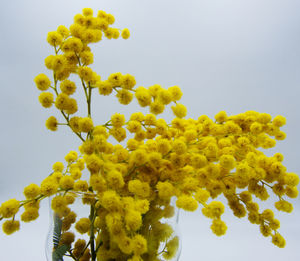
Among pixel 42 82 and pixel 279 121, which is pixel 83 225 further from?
pixel 279 121

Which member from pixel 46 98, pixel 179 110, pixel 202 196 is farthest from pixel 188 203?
pixel 46 98

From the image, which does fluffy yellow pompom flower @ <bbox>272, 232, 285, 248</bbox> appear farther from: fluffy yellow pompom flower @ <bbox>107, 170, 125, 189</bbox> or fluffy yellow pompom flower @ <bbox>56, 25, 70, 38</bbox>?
fluffy yellow pompom flower @ <bbox>56, 25, 70, 38</bbox>

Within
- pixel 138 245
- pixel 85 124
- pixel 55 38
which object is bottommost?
pixel 138 245

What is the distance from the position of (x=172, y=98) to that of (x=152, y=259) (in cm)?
26

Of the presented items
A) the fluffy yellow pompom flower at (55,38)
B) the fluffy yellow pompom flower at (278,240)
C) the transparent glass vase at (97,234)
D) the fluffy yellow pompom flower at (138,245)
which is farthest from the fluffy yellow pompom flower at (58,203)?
the fluffy yellow pompom flower at (278,240)

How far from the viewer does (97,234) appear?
1.73 feet

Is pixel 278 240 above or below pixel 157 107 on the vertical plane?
below

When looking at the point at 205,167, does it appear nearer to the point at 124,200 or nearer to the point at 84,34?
the point at 124,200

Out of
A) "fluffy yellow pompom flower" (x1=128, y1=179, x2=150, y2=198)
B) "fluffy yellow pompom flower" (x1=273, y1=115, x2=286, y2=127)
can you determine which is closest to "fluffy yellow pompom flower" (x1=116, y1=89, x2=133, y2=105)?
"fluffy yellow pompom flower" (x1=128, y1=179, x2=150, y2=198)

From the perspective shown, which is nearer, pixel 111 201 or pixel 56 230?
pixel 111 201

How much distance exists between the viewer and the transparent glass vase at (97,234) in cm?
50

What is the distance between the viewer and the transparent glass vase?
1.64 feet

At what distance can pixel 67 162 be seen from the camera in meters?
0.60

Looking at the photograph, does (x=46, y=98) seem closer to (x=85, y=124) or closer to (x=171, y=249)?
(x=85, y=124)
